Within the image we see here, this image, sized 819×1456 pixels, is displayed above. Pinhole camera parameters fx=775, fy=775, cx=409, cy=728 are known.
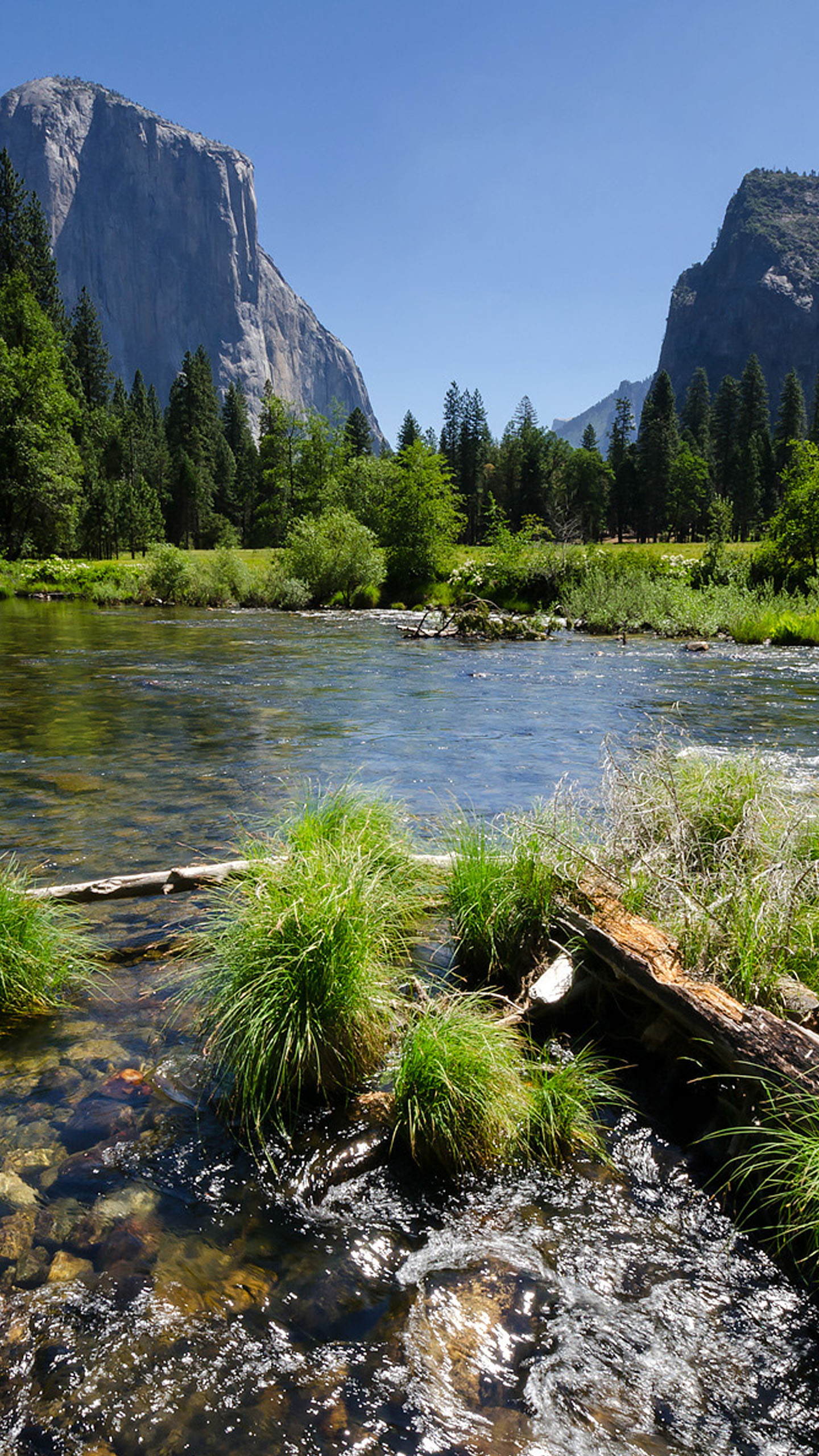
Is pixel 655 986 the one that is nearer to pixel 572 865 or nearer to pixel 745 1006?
pixel 745 1006

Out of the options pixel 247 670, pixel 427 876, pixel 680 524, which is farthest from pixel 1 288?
pixel 680 524

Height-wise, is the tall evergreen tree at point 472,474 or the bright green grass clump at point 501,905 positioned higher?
the tall evergreen tree at point 472,474

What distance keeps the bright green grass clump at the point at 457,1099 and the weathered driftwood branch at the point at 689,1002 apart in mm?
817

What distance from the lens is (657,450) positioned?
85.1 meters

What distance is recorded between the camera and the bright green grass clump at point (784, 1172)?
2750 millimetres

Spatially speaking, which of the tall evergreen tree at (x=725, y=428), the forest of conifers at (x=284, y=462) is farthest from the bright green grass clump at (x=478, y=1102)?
the tall evergreen tree at (x=725, y=428)

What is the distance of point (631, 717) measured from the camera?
45.1 ft

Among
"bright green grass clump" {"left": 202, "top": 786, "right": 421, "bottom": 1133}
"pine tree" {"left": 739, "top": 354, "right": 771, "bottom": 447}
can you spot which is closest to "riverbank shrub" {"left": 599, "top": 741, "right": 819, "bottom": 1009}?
"bright green grass clump" {"left": 202, "top": 786, "right": 421, "bottom": 1133}

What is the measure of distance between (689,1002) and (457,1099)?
1145 millimetres

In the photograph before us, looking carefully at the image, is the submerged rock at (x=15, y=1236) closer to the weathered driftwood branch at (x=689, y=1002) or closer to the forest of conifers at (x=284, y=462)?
the weathered driftwood branch at (x=689, y=1002)

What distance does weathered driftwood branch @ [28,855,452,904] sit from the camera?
17.5 feet

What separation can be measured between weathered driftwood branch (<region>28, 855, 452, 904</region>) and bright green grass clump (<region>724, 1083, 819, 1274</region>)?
2.64m

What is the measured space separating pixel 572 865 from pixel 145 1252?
117 inches

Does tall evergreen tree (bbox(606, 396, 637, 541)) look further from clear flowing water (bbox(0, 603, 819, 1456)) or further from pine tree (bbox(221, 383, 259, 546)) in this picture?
clear flowing water (bbox(0, 603, 819, 1456))
